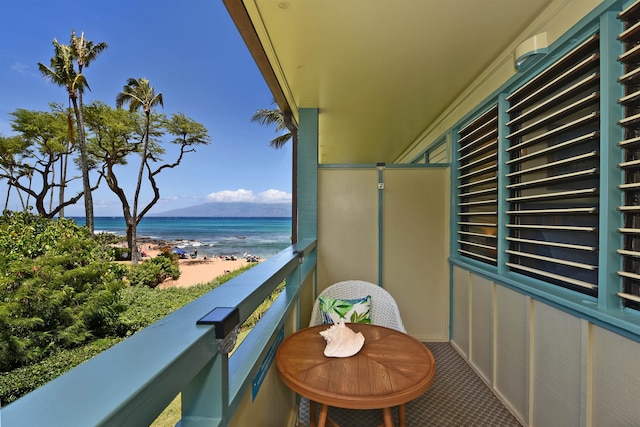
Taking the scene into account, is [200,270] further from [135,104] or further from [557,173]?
[557,173]

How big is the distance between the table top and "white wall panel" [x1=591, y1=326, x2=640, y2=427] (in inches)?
29.6

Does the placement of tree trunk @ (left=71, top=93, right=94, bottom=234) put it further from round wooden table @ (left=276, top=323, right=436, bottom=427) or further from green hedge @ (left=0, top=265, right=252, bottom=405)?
round wooden table @ (left=276, top=323, right=436, bottom=427)

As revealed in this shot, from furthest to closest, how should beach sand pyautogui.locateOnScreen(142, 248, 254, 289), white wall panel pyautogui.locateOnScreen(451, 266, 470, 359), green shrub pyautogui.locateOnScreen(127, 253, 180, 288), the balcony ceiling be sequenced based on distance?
beach sand pyautogui.locateOnScreen(142, 248, 254, 289) < green shrub pyautogui.locateOnScreen(127, 253, 180, 288) < white wall panel pyautogui.locateOnScreen(451, 266, 470, 359) < the balcony ceiling

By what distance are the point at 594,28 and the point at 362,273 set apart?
2727 millimetres

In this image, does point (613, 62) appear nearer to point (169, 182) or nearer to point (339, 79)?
point (339, 79)

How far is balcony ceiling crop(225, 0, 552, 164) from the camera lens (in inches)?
70.6

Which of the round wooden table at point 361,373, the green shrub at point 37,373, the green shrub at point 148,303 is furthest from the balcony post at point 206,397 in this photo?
the green shrub at point 148,303

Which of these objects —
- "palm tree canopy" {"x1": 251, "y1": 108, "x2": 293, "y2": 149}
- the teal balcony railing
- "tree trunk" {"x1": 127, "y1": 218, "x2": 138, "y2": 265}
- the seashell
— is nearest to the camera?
the teal balcony railing

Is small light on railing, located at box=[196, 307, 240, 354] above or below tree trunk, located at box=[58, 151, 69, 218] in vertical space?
below

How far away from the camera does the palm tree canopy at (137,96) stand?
14.9 meters

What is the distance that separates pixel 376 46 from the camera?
7.20ft

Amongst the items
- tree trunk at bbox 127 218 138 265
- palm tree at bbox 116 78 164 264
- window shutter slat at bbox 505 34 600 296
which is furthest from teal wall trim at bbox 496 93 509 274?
palm tree at bbox 116 78 164 264

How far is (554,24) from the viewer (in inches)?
68.4

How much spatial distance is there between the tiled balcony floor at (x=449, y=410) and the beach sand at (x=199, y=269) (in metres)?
13.4
